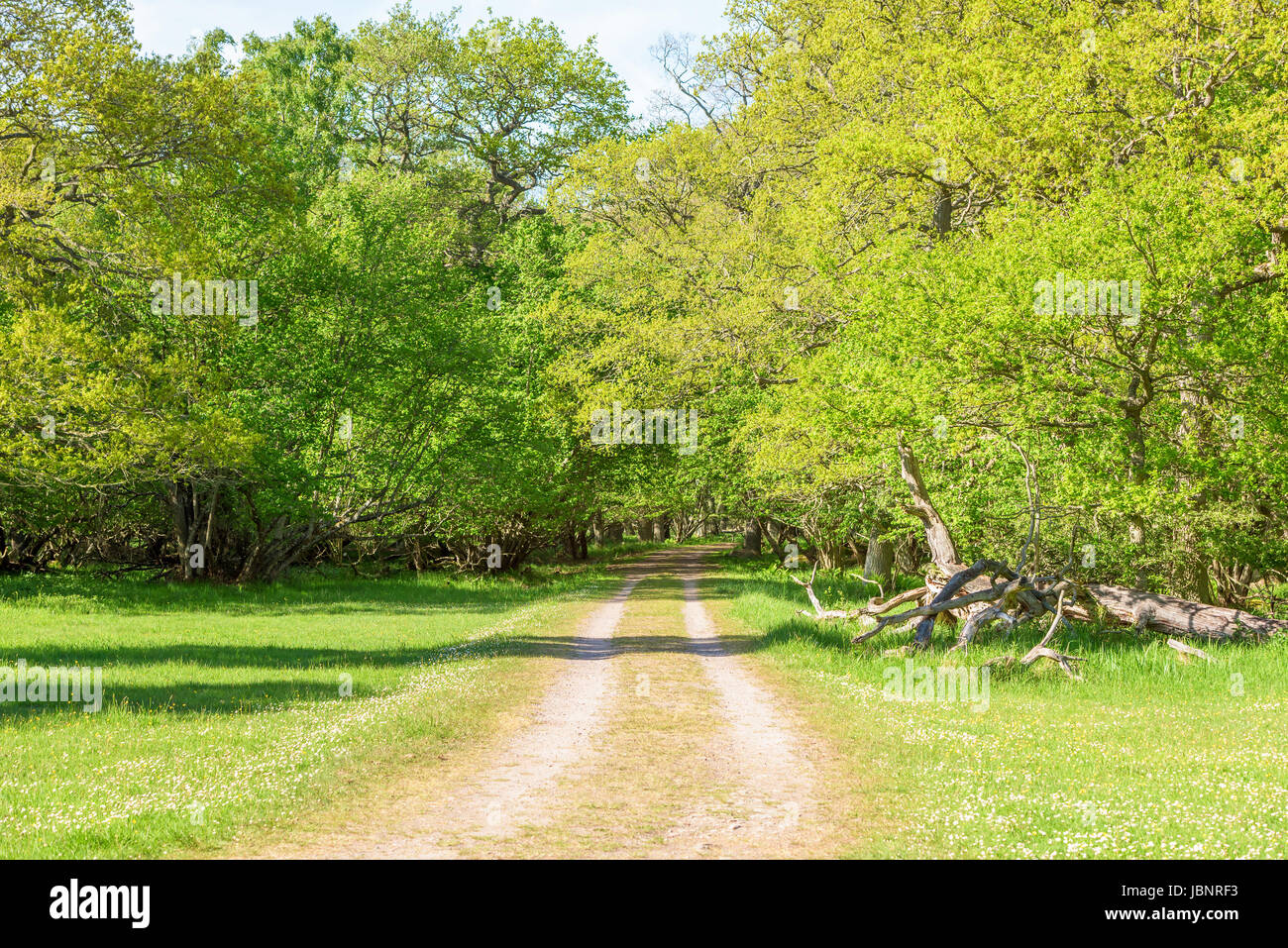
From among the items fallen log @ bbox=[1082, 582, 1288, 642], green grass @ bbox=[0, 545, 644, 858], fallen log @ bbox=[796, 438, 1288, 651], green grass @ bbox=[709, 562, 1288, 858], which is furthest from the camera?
fallen log @ bbox=[796, 438, 1288, 651]

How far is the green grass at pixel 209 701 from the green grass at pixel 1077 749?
5.45 metres

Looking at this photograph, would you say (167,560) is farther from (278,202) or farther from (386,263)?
(278,202)

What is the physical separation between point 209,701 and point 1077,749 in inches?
452

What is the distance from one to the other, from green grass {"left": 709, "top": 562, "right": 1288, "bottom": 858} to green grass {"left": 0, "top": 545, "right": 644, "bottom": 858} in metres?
5.45

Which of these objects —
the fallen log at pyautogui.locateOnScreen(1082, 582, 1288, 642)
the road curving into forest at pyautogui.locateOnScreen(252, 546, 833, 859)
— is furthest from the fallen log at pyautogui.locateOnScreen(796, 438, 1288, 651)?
the road curving into forest at pyautogui.locateOnScreen(252, 546, 833, 859)

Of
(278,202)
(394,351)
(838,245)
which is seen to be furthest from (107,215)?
(838,245)

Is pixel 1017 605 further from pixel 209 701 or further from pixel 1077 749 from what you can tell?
pixel 209 701

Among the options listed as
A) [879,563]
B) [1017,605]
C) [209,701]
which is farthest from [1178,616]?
[209,701]

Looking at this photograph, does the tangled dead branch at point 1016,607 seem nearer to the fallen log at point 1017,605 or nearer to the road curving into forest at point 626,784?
the fallen log at point 1017,605

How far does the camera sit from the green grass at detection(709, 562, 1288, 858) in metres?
7.52

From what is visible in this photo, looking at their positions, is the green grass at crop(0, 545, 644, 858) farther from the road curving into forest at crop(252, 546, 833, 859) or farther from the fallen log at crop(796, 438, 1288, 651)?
the fallen log at crop(796, 438, 1288, 651)

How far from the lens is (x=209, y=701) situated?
539 inches

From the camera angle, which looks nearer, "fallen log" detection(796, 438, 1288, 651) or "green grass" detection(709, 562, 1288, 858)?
"green grass" detection(709, 562, 1288, 858)

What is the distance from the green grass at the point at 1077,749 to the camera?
7.52 m
